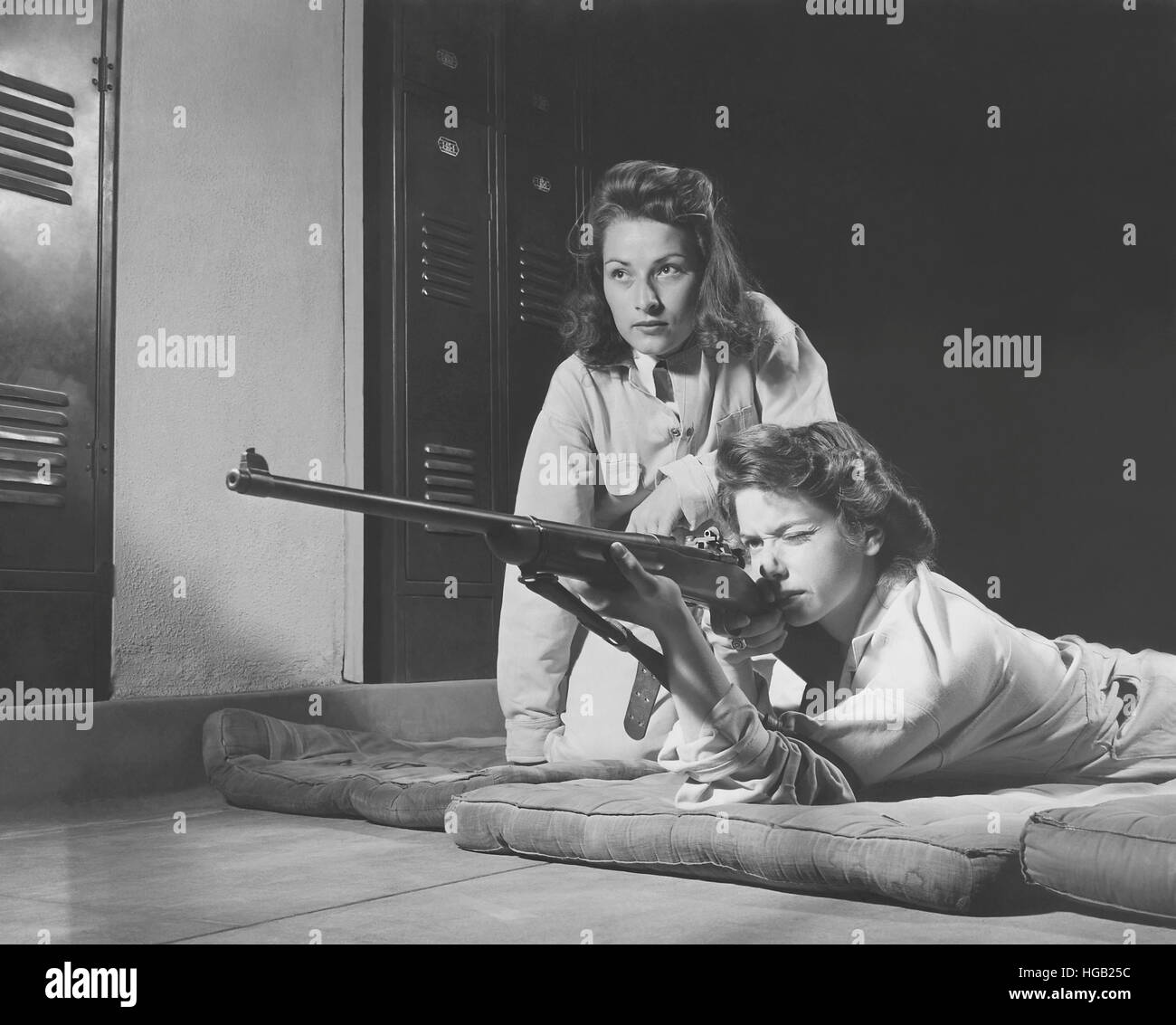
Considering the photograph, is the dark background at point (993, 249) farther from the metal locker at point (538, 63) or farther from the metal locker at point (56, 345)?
the metal locker at point (56, 345)

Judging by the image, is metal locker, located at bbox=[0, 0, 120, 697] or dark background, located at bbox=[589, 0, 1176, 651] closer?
metal locker, located at bbox=[0, 0, 120, 697]

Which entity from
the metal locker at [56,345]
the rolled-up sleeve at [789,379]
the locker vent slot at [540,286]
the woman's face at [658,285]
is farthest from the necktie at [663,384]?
the metal locker at [56,345]

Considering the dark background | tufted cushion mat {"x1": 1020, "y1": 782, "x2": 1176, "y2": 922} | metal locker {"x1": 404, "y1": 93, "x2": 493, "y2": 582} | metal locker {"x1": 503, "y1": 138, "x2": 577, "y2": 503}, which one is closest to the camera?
tufted cushion mat {"x1": 1020, "y1": 782, "x2": 1176, "y2": 922}

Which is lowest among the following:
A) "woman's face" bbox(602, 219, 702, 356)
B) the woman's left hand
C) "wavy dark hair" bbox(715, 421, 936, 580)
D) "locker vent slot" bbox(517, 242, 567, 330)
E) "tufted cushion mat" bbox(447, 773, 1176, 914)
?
"tufted cushion mat" bbox(447, 773, 1176, 914)

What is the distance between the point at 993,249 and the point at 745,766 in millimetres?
1410

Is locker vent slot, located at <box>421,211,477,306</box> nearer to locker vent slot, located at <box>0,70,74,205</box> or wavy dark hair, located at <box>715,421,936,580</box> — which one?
locker vent slot, located at <box>0,70,74,205</box>

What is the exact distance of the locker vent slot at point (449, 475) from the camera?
2.87 m

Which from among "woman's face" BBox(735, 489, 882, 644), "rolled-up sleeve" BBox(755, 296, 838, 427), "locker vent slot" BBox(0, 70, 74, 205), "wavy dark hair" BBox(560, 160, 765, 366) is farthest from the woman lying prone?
"locker vent slot" BBox(0, 70, 74, 205)

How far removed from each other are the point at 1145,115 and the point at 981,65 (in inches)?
13.7

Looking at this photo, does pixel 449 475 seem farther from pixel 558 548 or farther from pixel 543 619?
pixel 558 548

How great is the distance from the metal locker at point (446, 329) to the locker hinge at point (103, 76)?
0.74 meters

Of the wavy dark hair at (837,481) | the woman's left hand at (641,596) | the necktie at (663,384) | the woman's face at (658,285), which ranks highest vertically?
the woman's face at (658,285)

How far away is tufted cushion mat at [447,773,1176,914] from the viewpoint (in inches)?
50.6

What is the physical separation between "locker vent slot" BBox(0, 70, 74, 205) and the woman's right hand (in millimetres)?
1429
